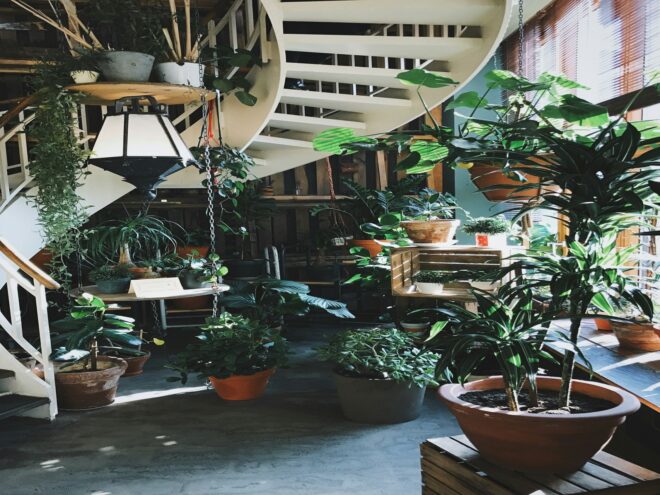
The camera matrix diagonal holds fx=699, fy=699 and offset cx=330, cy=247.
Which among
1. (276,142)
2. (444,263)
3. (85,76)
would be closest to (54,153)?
(85,76)

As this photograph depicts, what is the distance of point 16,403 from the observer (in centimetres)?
412

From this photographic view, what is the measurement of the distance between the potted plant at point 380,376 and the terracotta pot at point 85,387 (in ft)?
4.70

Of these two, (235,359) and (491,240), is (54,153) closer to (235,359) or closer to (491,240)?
(235,359)

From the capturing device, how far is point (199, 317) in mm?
7285

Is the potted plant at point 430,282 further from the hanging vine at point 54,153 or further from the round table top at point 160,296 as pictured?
the hanging vine at point 54,153

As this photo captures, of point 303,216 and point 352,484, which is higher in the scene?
point 303,216

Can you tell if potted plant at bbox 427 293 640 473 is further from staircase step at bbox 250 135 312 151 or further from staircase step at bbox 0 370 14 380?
staircase step at bbox 250 135 312 151

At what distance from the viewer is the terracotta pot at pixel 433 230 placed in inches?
179

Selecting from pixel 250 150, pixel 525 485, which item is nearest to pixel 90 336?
pixel 250 150

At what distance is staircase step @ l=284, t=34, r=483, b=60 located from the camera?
4520mm

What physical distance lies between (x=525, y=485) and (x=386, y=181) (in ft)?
19.8

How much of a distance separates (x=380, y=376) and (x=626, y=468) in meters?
2.03

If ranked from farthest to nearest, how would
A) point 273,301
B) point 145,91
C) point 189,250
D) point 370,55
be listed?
point 189,250, point 273,301, point 370,55, point 145,91

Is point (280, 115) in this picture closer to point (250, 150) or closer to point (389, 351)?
point (250, 150)
